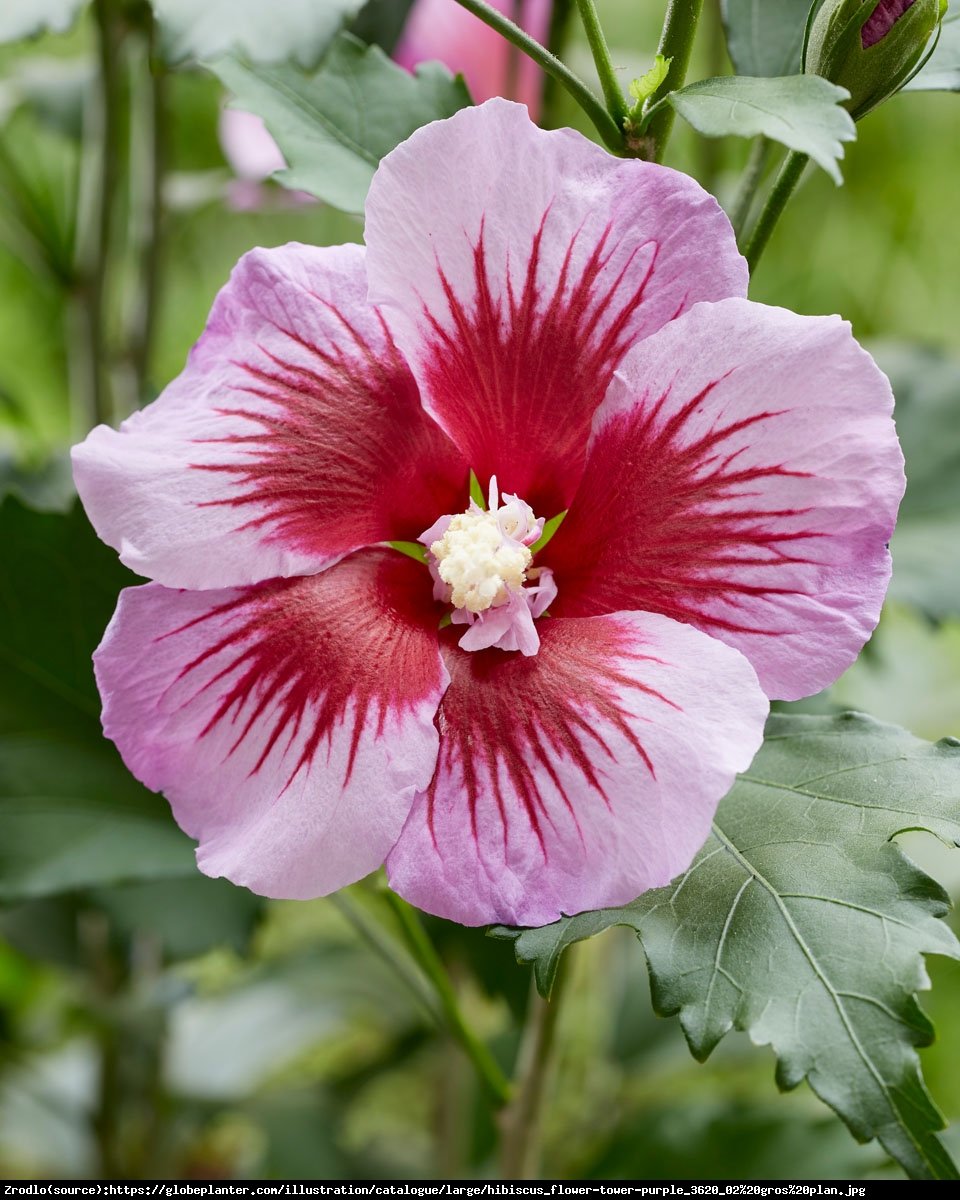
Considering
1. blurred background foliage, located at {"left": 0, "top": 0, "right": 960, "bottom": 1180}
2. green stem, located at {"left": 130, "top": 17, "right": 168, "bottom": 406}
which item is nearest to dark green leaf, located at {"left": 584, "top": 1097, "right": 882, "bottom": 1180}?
blurred background foliage, located at {"left": 0, "top": 0, "right": 960, "bottom": 1180}

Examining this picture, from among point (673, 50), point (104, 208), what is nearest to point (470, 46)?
point (104, 208)

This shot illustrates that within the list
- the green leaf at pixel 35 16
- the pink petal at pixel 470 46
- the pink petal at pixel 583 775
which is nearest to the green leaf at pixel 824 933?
the pink petal at pixel 583 775

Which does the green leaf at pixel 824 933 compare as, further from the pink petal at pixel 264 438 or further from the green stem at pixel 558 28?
the green stem at pixel 558 28

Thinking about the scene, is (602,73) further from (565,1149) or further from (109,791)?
(565,1149)

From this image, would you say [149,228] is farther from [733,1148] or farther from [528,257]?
[733,1148]

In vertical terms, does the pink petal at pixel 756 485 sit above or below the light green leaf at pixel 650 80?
below

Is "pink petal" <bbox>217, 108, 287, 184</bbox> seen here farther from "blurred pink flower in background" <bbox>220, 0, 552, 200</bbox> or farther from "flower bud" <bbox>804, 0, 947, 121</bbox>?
"flower bud" <bbox>804, 0, 947, 121</bbox>
